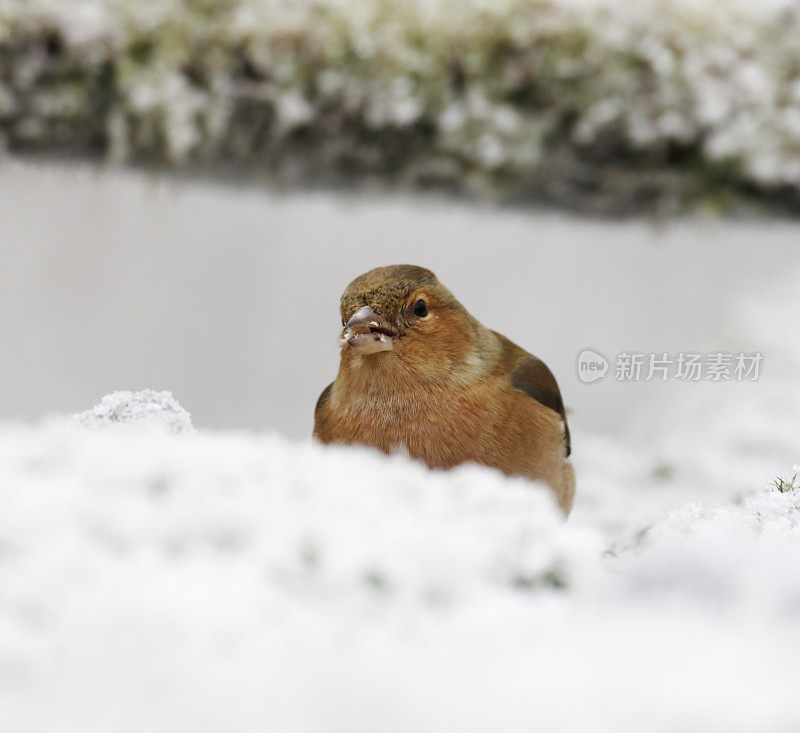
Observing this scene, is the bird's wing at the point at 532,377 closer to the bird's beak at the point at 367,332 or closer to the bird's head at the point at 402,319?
the bird's head at the point at 402,319

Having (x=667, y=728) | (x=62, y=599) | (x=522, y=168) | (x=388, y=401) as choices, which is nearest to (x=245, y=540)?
(x=62, y=599)

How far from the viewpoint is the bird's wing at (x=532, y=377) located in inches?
36.3

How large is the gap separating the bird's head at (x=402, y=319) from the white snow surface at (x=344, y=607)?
0.96ft

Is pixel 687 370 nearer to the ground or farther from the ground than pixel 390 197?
nearer to the ground

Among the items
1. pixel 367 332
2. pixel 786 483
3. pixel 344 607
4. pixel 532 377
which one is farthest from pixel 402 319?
pixel 344 607

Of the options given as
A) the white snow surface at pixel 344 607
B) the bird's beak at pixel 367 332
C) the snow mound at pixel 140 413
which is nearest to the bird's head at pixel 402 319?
the bird's beak at pixel 367 332

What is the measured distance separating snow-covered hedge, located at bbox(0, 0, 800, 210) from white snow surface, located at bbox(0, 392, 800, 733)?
0.76m

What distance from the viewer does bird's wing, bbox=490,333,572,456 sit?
92cm

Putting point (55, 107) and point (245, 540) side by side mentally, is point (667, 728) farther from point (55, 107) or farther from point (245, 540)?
point (55, 107)

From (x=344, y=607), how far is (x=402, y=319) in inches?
18.9

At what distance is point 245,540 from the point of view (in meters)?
Answer: 0.38

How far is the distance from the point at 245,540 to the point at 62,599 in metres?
0.08

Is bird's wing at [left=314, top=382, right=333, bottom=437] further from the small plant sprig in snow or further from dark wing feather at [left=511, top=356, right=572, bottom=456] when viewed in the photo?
the small plant sprig in snow

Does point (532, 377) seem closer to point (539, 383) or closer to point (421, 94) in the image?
point (539, 383)
